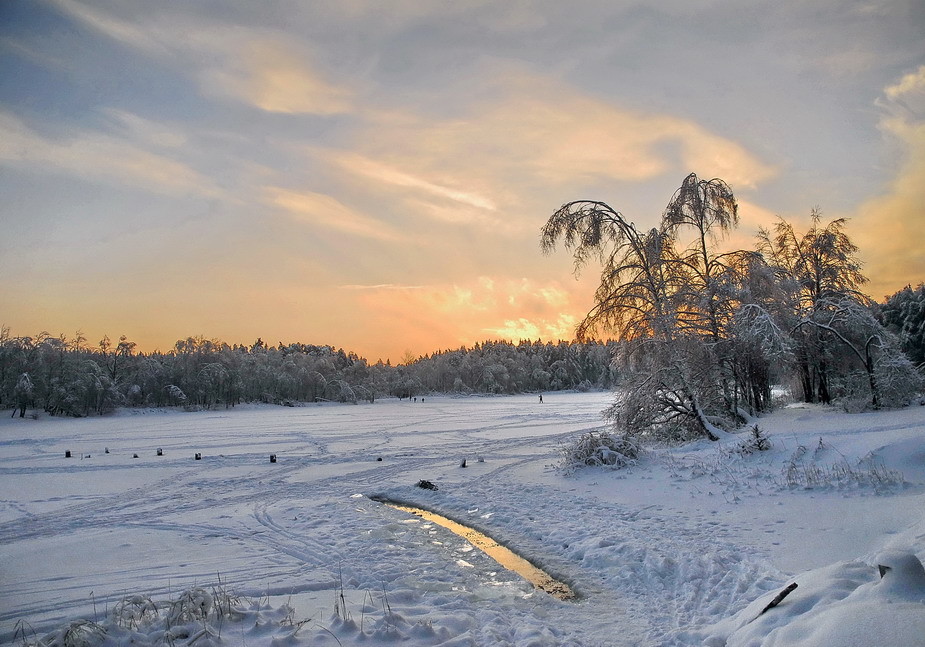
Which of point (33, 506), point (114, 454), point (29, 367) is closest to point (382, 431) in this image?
point (114, 454)

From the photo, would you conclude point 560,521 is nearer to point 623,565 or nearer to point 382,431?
point 623,565

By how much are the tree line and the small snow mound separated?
41.1 ft

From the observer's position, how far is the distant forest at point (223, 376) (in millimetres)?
63969

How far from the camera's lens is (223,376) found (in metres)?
84.6

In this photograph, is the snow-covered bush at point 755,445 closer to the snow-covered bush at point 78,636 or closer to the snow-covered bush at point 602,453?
the snow-covered bush at point 602,453

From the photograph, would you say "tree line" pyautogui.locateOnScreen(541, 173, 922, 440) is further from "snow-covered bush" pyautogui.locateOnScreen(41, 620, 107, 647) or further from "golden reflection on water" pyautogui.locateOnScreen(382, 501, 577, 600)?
"snow-covered bush" pyautogui.locateOnScreen(41, 620, 107, 647)

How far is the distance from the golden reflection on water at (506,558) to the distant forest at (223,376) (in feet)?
28.3

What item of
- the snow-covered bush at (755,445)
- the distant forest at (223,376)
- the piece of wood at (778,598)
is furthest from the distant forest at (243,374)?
the piece of wood at (778,598)

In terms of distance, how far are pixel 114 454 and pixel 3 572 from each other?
18497 mm

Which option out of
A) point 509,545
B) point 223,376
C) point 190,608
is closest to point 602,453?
point 509,545

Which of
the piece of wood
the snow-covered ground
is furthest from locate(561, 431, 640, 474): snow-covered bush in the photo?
the piece of wood

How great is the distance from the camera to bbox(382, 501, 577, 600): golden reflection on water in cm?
740

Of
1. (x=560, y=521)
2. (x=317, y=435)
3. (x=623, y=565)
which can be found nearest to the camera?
(x=623, y=565)

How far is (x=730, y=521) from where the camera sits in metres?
9.10
